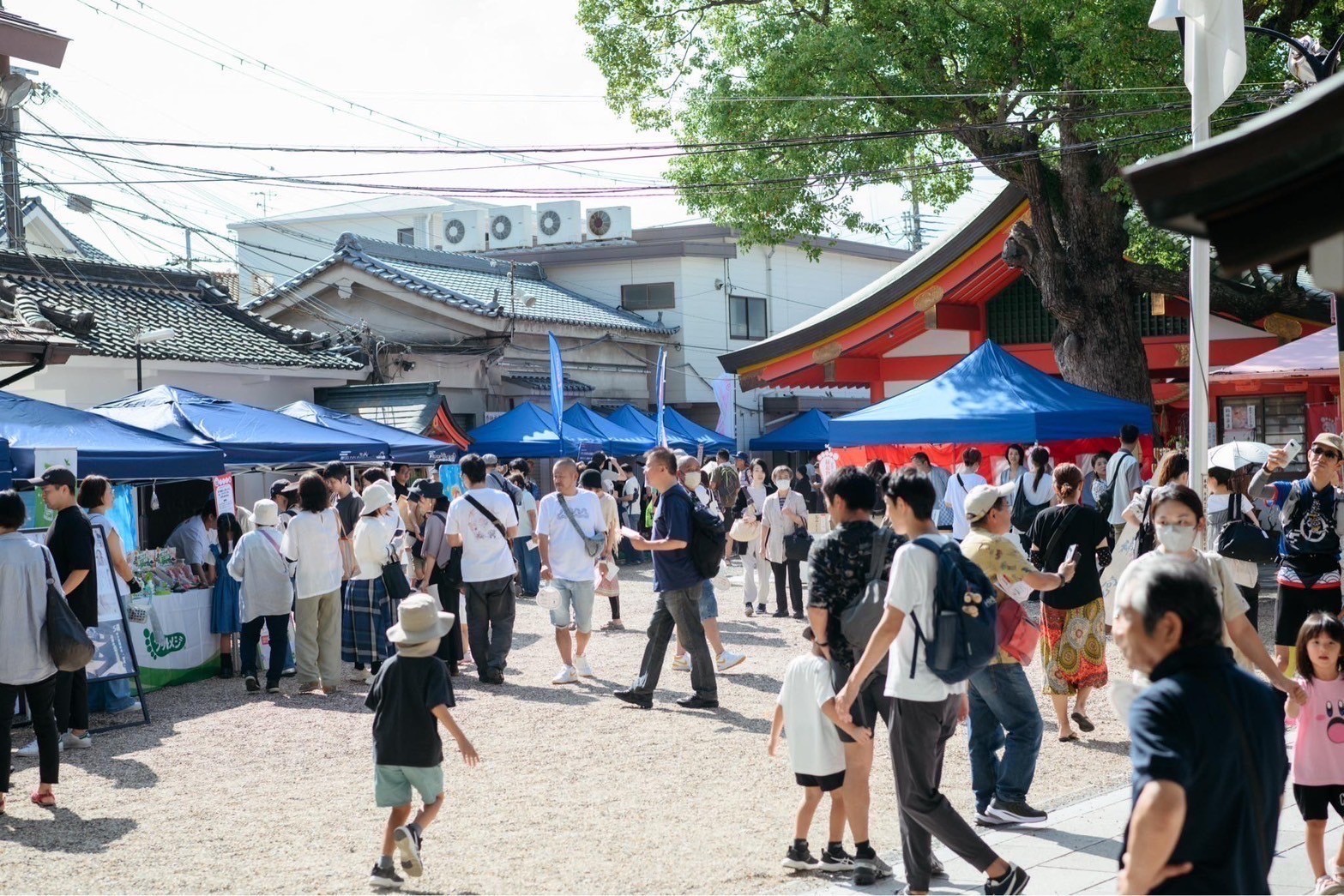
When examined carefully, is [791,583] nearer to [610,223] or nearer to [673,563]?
[673,563]

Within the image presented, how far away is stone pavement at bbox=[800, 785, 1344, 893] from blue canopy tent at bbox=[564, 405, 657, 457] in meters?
18.2

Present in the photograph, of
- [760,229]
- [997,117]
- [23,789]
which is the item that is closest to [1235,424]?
[997,117]

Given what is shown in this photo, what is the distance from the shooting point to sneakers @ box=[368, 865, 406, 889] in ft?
Answer: 18.2

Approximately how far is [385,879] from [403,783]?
1.31 ft

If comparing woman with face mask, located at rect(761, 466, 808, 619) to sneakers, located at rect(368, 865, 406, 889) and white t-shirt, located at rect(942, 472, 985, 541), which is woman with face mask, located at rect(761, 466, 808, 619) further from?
sneakers, located at rect(368, 865, 406, 889)

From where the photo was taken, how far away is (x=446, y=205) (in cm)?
4300

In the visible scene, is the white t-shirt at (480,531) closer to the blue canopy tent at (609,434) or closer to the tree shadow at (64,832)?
the tree shadow at (64,832)

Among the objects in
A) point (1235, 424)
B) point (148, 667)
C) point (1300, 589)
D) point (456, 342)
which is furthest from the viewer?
point (456, 342)

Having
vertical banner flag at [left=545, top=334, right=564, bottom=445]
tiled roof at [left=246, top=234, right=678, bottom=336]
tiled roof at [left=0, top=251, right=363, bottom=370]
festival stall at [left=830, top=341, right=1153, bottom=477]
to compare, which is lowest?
festival stall at [left=830, top=341, right=1153, bottom=477]

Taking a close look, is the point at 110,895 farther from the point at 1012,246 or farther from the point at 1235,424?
the point at 1235,424

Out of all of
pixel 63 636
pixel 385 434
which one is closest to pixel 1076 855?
pixel 63 636

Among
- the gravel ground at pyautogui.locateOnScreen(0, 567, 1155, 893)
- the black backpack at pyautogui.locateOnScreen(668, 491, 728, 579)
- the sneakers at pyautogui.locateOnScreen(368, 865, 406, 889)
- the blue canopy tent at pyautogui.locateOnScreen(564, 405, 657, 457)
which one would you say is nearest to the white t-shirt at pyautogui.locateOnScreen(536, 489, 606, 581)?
the gravel ground at pyautogui.locateOnScreen(0, 567, 1155, 893)

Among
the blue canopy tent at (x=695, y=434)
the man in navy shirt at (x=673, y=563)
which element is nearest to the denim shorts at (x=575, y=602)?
the man in navy shirt at (x=673, y=563)

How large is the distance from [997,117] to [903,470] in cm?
1091
